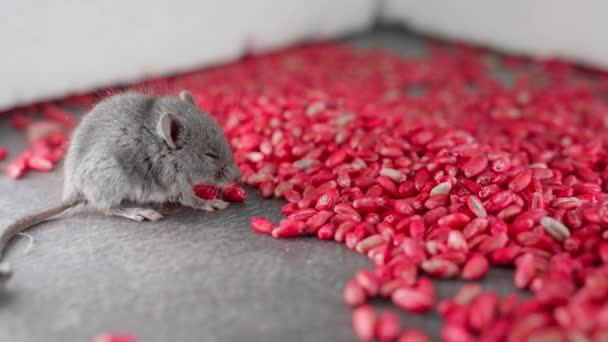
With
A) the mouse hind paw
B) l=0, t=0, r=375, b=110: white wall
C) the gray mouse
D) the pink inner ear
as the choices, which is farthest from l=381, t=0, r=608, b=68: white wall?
the mouse hind paw

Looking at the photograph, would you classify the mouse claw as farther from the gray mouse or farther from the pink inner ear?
the pink inner ear

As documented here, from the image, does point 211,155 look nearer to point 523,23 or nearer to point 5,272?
point 5,272

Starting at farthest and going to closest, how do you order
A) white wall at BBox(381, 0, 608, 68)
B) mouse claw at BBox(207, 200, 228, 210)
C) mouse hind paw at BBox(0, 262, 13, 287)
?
white wall at BBox(381, 0, 608, 68) → mouse claw at BBox(207, 200, 228, 210) → mouse hind paw at BBox(0, 262, 13, 287)

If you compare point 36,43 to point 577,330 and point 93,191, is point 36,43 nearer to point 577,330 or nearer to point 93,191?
point 93,191

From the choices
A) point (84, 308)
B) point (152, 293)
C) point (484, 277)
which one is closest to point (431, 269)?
point (484, 277)

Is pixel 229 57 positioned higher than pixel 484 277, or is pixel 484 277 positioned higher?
pixel 229 57

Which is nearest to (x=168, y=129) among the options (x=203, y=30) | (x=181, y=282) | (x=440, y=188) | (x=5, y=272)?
(x=181, y=282)
